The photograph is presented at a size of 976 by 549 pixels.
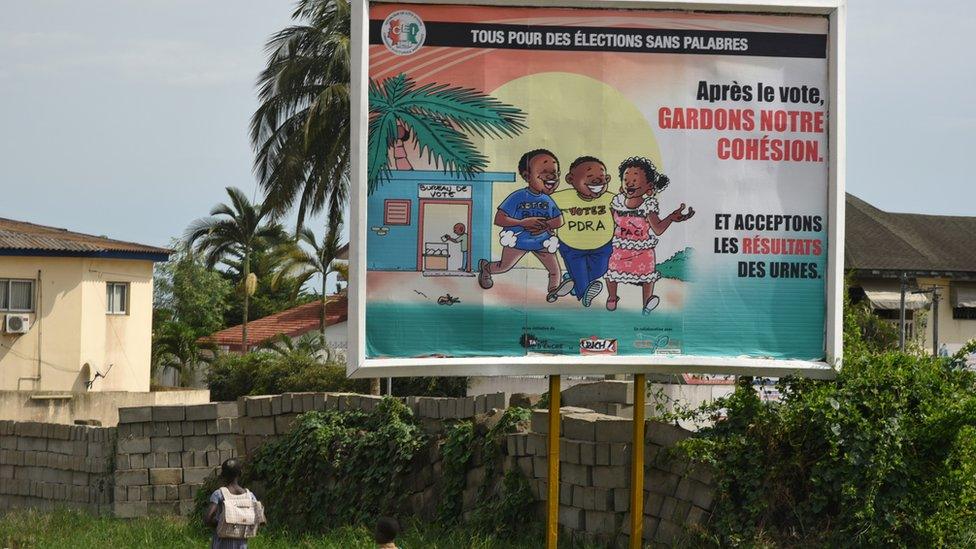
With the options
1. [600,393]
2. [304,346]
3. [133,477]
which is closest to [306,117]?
[304,346]

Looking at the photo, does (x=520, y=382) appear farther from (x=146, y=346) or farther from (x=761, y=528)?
(x=761, y=528)

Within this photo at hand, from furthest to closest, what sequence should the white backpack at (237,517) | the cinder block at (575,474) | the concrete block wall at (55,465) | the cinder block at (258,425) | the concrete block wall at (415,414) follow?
1. the concrete block wall at (55,465)
2. the cinder block at (258,425)
3. the concrete block wall at (415,414)
4. the cinder block at (575,474)
5. the white backpack at (237,517)

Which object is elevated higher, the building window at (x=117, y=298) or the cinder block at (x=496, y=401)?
the building window at (x=117, y=298)

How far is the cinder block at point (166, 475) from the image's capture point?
56.9ft

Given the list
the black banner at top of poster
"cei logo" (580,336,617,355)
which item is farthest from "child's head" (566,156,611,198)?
"cei logo" (580,336,617,355)

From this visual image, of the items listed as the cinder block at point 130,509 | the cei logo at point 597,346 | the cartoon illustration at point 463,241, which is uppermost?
the cartoon illustration at point 463,241

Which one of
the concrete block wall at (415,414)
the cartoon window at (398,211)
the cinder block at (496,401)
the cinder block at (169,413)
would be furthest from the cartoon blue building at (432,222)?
the cinder block at (169,413)

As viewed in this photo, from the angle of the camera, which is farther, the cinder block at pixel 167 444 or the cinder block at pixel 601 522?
the cinder block at pixel 167 444

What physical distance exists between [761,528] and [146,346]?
32341mm

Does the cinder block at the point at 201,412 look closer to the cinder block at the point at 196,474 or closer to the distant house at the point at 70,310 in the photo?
the cinder block at the point at 196,474

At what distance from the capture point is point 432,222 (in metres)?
10.4

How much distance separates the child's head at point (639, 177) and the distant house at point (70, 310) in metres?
29.1

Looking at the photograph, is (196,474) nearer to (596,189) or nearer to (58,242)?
(596,189)

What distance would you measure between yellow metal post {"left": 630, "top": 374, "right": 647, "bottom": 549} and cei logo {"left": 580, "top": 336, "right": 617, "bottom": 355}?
0.38m
